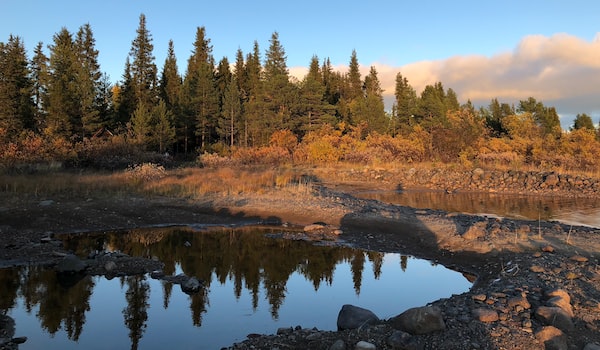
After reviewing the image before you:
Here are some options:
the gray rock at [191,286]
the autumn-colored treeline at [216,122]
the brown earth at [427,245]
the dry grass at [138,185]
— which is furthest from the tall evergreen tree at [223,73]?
the gray rock at [191,286]

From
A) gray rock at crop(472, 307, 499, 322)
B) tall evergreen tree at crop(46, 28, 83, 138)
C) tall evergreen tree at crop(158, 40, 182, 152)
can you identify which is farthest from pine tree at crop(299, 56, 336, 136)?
gray rock at crop(472, 307, 499, 322)

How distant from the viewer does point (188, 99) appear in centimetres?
5247

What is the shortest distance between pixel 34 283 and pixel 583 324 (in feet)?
35.5

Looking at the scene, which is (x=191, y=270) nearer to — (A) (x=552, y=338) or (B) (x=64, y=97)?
(A) (x=552, y=338)

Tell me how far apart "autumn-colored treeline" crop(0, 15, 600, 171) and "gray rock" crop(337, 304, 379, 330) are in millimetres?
26067

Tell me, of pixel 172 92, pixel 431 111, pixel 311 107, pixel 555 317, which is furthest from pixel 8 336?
pixel 431 111

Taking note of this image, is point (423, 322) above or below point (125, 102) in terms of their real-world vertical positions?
below

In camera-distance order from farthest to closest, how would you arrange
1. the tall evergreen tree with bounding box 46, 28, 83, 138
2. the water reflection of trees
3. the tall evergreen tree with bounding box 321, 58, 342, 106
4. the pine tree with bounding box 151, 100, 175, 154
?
1. the tall evergreen tree with bounding box 321, 58, 342, 106
2. the pine tree with bounding box 151, 100, 175, 154
3. the tall evergreen tree with bounding box 46, 28, 83, 138
4. the water reflection of trees

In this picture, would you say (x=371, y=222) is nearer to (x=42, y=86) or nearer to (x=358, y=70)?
(x=42, y=86)

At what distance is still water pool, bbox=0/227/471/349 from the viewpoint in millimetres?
7457

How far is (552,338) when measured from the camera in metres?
5.72

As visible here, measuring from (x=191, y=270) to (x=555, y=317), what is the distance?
8277mm

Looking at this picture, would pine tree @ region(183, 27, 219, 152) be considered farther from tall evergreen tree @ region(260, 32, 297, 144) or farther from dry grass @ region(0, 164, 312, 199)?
dry grass @ region(0, 164, 312, 199)

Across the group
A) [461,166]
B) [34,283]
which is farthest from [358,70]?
[34,283]
